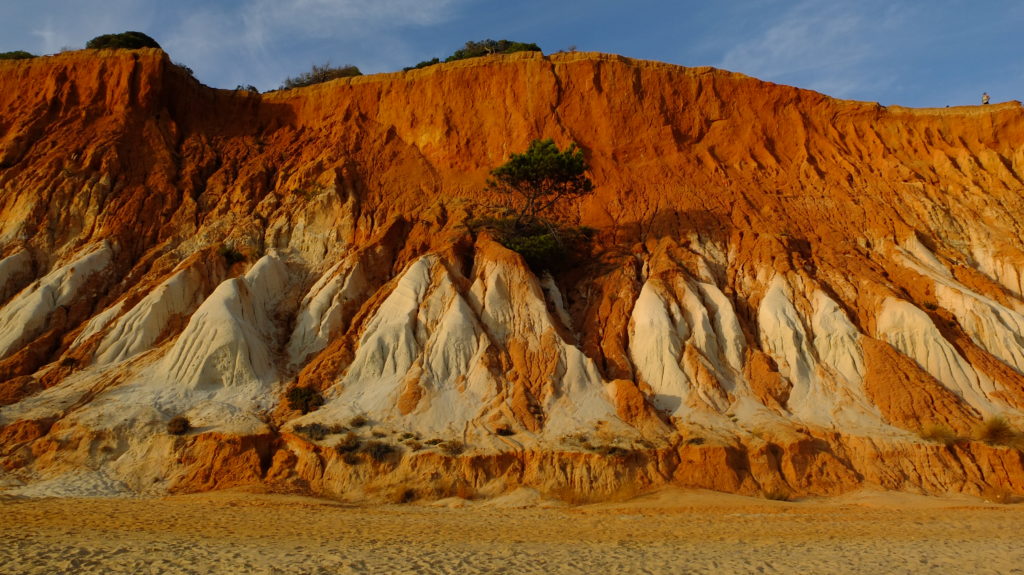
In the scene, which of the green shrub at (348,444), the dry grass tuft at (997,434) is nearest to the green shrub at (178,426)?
the green shrub at (348,444)

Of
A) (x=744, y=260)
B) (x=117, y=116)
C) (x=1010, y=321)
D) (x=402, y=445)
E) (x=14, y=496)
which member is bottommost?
(x=14, y=496)

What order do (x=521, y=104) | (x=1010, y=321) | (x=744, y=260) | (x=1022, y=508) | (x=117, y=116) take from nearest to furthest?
(x=1022, y=508)
(x=1010, y=321)
(x=744, y=260)
(x=117, y=116)
(x=521, y=104)

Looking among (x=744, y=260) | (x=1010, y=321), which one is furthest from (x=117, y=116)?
(x=1010, y=321)

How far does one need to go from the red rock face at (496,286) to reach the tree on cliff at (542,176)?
1.85 meters

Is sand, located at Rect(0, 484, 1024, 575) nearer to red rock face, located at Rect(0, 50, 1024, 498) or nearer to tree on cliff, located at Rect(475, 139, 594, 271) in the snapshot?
red rock face, located at Rect(0, 50, 1024, 498)

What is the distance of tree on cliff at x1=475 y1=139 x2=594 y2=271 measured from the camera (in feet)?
89.0

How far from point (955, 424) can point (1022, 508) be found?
3.79m

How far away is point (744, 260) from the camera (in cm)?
2752

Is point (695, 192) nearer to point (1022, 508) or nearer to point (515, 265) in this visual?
point (515, 265)

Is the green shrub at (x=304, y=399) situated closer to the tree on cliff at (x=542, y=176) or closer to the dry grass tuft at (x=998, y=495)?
the tree on cliff at (x=542, y=176)

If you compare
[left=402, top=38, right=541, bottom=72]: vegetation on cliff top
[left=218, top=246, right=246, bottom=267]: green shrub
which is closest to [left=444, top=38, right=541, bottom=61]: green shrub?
[left=402, top=38, right=541, bottom=72]: vegetation on cliff top

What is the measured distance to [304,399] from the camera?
795 inches

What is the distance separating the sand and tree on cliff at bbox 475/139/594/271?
38.6 ft

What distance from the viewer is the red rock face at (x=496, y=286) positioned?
1898 cm
